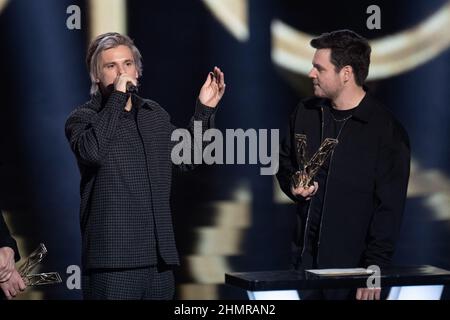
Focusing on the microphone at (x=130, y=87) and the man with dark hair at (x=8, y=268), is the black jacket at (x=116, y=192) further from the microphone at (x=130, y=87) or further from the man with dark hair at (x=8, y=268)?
the man with dark hair at (x=8, y=268)

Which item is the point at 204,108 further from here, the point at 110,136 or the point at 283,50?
the point at 283,50

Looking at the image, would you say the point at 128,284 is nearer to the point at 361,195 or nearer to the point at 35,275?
the point at 35,275

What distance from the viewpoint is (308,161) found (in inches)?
159

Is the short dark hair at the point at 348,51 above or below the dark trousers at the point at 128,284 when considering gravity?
above

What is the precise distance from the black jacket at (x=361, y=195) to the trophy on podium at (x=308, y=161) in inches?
2.0

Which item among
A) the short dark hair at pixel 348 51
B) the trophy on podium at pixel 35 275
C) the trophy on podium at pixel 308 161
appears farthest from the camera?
the short dark hair at pixel 348 51

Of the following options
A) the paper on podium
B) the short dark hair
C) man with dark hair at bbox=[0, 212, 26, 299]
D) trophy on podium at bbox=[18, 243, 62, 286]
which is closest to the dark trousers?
trophy on podium at bbox=[18, 243, 62, 286]

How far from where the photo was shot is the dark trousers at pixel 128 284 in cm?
363

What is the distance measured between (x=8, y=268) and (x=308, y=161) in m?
1.24

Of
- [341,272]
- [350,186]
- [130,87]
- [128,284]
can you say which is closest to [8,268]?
[128,284]

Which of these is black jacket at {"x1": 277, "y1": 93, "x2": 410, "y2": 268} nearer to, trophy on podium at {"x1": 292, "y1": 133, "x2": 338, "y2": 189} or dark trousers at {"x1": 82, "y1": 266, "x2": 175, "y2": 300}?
trophy on podium at {"x1": 292, "y1": 133, "x2": 338, "y2": 189}

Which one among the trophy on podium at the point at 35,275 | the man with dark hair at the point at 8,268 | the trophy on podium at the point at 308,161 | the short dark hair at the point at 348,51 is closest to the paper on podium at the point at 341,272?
the trophy on podium at the point at 308,161

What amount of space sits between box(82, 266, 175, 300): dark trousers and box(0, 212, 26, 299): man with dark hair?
25 centimetres
